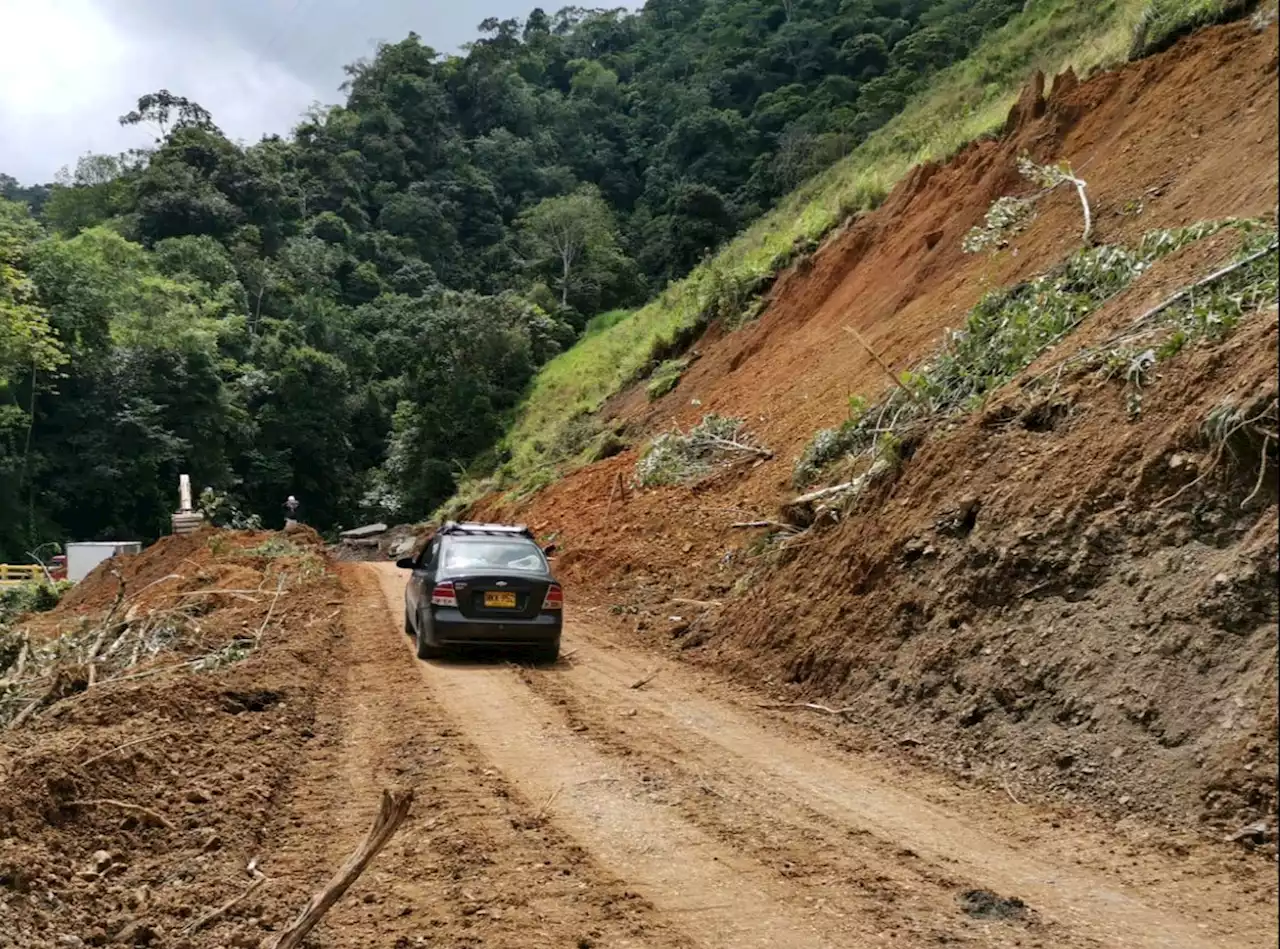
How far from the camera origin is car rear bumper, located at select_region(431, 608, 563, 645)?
10.2 metres

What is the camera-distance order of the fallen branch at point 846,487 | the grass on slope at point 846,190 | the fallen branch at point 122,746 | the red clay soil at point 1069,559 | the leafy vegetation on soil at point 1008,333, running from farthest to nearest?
the grass on slope at point 846,190 → the fallen branch at point 846,487 → the leafy vegetation on soil at point 1008,333 → the fallen branch at point 122,746 → the red clay soil at point 1069,559

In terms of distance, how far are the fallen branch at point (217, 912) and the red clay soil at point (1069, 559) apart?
389 centimetres

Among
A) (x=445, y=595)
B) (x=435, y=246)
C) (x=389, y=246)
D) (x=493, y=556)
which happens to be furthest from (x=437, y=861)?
(x=435, y=246)

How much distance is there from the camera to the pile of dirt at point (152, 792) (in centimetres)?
401

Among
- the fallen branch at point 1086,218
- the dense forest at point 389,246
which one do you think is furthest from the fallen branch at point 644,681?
the dense forest at point 389,246

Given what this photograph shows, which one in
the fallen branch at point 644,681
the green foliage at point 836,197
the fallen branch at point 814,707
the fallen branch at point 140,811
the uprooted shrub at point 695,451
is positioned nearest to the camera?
the fallen branch at point 140,811

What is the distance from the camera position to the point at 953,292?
15.8 m

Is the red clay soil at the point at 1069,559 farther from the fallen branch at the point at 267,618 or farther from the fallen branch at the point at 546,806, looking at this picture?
the fallen branch at the point at 267,618

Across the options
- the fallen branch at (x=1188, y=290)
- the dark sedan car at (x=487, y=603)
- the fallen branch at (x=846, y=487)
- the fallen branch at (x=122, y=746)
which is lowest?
the fallen branch at (x=122, y=746)

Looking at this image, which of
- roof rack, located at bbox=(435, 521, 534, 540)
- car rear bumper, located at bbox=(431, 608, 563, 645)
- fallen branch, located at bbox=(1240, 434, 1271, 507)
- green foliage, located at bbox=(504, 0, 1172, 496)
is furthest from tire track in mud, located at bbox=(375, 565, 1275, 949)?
green foliage, located at bbox=(504, 0, 1172, 496)

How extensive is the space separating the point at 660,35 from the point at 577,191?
27.4 meters

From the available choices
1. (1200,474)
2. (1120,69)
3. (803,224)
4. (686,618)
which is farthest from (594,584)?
(803,224)

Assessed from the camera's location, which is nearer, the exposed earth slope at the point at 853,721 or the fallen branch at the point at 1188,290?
the exposed earth slope at the point at 853,721

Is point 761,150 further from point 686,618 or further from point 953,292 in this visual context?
point 686,618
